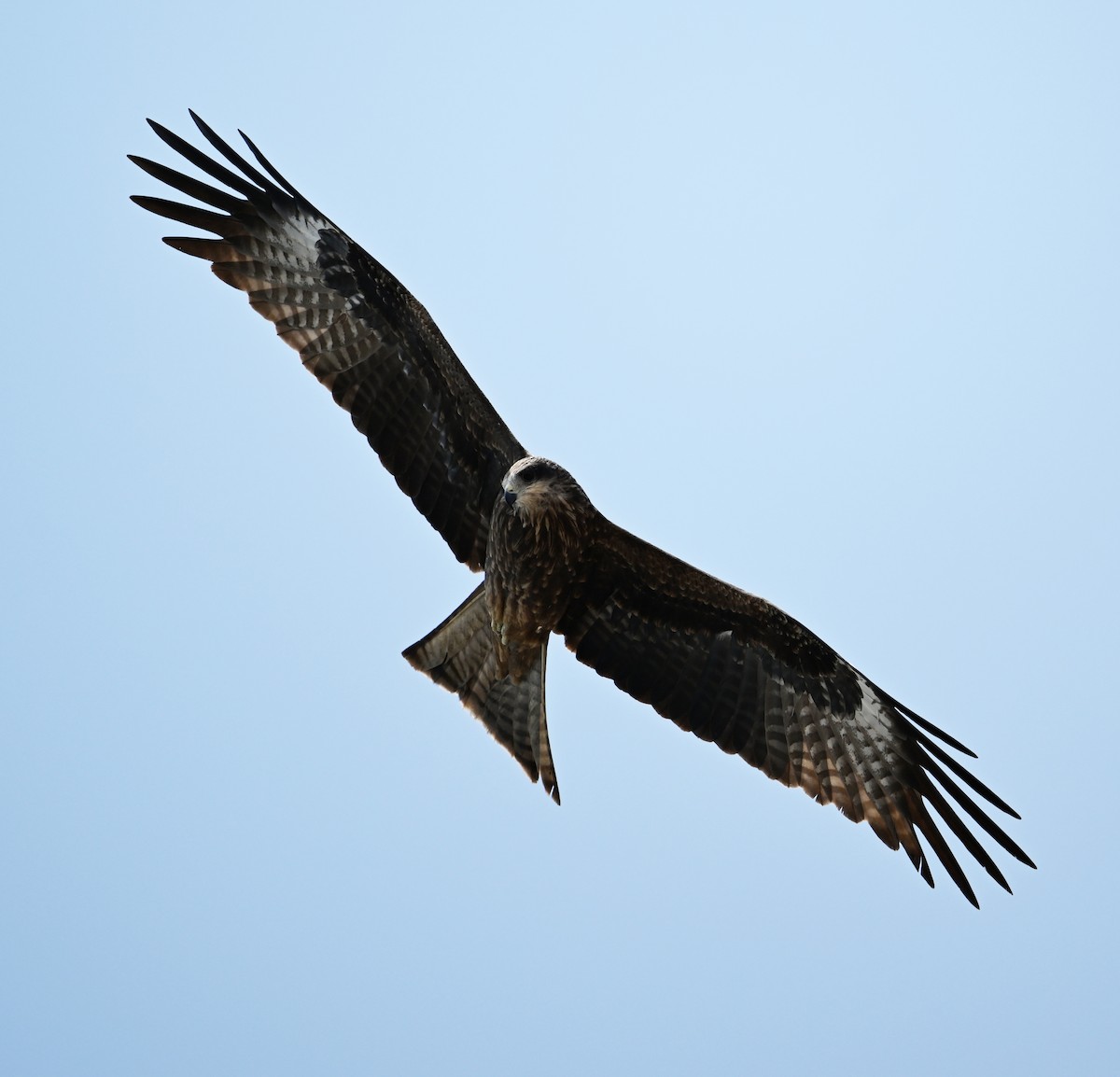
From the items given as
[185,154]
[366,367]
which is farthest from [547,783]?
[185,154]

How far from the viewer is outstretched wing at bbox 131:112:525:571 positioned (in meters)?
7.19

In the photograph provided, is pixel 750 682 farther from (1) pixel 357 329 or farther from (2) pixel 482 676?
(1) pixel 357 329

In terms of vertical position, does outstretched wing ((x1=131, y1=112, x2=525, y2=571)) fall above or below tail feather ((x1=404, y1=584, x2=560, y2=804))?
above

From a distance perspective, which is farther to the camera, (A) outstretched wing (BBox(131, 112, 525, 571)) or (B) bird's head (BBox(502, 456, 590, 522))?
(A) outstretched wing (BBox(131, 112, 525, 571))

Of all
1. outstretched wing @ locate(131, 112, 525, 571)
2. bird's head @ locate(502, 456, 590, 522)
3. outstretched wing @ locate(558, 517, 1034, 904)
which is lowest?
outstretched wing @ locate(558, 517, 1034, 904)

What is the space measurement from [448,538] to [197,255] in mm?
1871

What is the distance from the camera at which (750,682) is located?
7.77 m

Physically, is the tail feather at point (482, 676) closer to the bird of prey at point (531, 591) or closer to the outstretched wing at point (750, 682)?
the bird of prey at point (531, 591)

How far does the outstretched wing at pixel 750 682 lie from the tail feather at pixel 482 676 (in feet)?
1.36

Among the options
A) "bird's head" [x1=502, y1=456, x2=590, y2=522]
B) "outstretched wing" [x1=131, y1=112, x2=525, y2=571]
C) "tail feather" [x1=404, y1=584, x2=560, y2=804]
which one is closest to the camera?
"bird's head" [x1=502, y1=456, x2=590, y2=522]

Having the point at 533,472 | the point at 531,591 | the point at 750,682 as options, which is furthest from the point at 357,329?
the point at 750,682

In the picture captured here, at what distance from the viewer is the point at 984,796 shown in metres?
7.15

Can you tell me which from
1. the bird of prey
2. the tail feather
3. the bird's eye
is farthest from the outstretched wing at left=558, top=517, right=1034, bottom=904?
the bird's eye

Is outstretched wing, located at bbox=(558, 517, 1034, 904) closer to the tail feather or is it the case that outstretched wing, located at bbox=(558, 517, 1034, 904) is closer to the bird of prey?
the bird of prey
